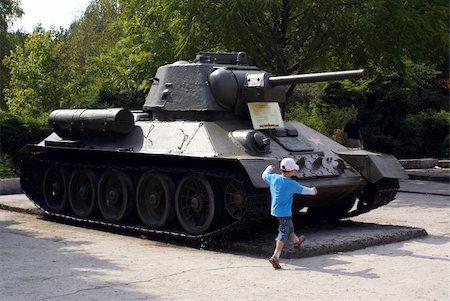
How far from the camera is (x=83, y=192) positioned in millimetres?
13539

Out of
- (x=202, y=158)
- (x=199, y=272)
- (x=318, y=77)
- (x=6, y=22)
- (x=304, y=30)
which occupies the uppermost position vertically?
(x=6, y=22)

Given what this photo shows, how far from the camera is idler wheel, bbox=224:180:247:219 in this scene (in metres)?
10.4

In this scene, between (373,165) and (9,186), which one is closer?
(373,165)

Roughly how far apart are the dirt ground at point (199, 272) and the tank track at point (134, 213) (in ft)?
0.97

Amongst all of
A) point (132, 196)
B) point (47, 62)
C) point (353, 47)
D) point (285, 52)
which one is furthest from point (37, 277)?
point (47, 62)

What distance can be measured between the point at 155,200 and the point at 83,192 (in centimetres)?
208

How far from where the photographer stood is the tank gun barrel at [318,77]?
35.4 feet

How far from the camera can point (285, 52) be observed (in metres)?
19.3

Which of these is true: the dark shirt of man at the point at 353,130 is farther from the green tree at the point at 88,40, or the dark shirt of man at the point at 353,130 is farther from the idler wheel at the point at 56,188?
the green tree at the point at 88,40

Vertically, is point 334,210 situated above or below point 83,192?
below

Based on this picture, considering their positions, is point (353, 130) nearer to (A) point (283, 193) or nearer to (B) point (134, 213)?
(B) point (134, 213)

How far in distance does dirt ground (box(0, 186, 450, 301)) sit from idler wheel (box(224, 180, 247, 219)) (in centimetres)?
66

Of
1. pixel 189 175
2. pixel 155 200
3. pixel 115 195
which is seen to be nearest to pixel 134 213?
pixel 115 195

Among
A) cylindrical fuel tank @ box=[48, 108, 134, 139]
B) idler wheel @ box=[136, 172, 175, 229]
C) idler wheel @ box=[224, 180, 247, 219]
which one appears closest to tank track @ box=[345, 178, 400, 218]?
idler wheel @ box=[224, 180, 247, 219]
